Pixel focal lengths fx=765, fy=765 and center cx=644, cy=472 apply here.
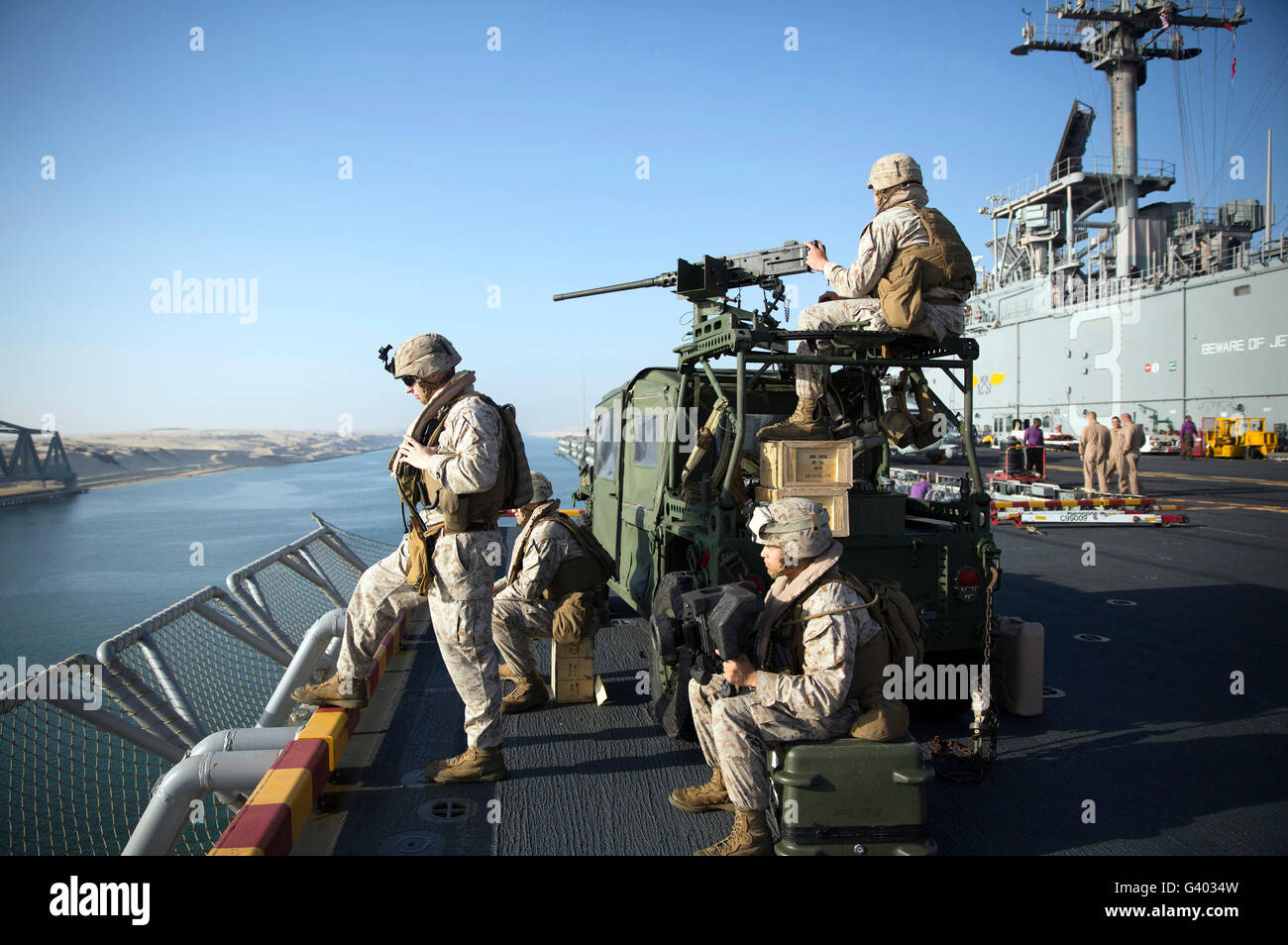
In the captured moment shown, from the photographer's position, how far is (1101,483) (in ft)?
57.7

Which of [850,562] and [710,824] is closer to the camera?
[710,824]

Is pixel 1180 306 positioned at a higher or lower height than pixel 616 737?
higher

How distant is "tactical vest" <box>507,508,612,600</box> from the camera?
5340mm

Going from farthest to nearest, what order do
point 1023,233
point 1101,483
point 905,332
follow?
point 1023,233, point 1101,483, point 905,332

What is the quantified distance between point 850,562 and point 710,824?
1.80 m

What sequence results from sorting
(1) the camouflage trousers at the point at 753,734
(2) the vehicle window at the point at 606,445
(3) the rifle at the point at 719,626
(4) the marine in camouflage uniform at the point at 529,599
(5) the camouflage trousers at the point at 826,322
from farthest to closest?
(2) the vehicle window at the point at 606,445 < (4) the marine in camouflage uniform at the point at 529,599 < (5) the camouflage trousers at the point at 826,322 < (3) the rifle at the point at 719,626 < (1) the camouflage trousers at the point at 753,734

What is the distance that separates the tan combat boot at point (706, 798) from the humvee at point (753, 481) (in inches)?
23.8

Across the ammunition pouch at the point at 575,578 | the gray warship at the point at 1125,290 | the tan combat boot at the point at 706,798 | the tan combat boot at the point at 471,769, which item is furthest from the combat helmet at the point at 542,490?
the gray warship at the point at 1125,290

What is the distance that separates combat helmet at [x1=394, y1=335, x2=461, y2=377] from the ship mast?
44.5 m

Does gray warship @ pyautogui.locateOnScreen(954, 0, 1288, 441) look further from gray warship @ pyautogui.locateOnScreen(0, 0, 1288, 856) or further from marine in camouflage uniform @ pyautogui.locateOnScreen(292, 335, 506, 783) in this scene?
marine in camouflage uniform @ pyautogui.locateOnScreen(292, 335, 506, 783)

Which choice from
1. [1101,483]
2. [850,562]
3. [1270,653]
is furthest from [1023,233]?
[850,562]

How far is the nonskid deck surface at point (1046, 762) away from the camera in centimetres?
370

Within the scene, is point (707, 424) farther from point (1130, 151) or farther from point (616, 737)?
point (1130, 151)

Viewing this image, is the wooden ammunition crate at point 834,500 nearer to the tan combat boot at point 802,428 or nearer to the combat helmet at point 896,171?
the tan combat boot at point 802,428
